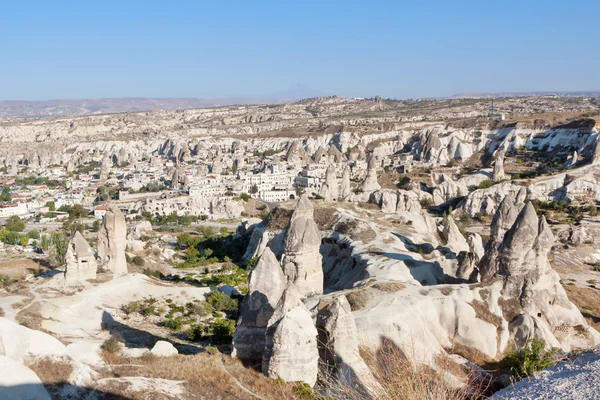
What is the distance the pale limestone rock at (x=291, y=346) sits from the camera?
39.8ft

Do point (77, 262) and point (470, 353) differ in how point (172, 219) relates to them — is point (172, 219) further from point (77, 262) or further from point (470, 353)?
point (470, 353)

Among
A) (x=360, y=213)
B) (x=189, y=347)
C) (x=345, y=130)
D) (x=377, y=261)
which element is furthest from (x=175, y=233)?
(x=345, y=130)

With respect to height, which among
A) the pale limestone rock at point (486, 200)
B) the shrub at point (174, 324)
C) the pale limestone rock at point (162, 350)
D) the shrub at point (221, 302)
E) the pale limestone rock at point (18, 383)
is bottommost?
the pale limestone rock at point (486, 200)

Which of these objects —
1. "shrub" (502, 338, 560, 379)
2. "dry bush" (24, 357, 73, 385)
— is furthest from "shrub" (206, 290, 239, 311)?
"dry bush" (24, 357, 73, 385)

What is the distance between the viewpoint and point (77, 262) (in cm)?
2275

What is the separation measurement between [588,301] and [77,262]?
23689 mm

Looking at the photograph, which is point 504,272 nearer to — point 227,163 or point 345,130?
point 227,163

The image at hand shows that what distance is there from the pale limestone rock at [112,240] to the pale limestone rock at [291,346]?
15.1 meters

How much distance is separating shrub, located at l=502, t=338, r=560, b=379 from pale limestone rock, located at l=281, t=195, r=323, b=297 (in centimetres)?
766

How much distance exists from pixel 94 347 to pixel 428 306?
1038cm

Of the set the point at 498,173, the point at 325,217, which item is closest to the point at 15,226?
the point at 325,217

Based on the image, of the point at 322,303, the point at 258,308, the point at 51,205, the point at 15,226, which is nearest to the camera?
the point at 258,308

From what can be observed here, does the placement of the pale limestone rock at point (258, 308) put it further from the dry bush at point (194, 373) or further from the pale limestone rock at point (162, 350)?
the pale limestone rock at point (162, 350)

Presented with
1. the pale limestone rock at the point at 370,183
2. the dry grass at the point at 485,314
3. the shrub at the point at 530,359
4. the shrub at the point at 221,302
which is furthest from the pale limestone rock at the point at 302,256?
the pale limestone rock at the point at 370,183
